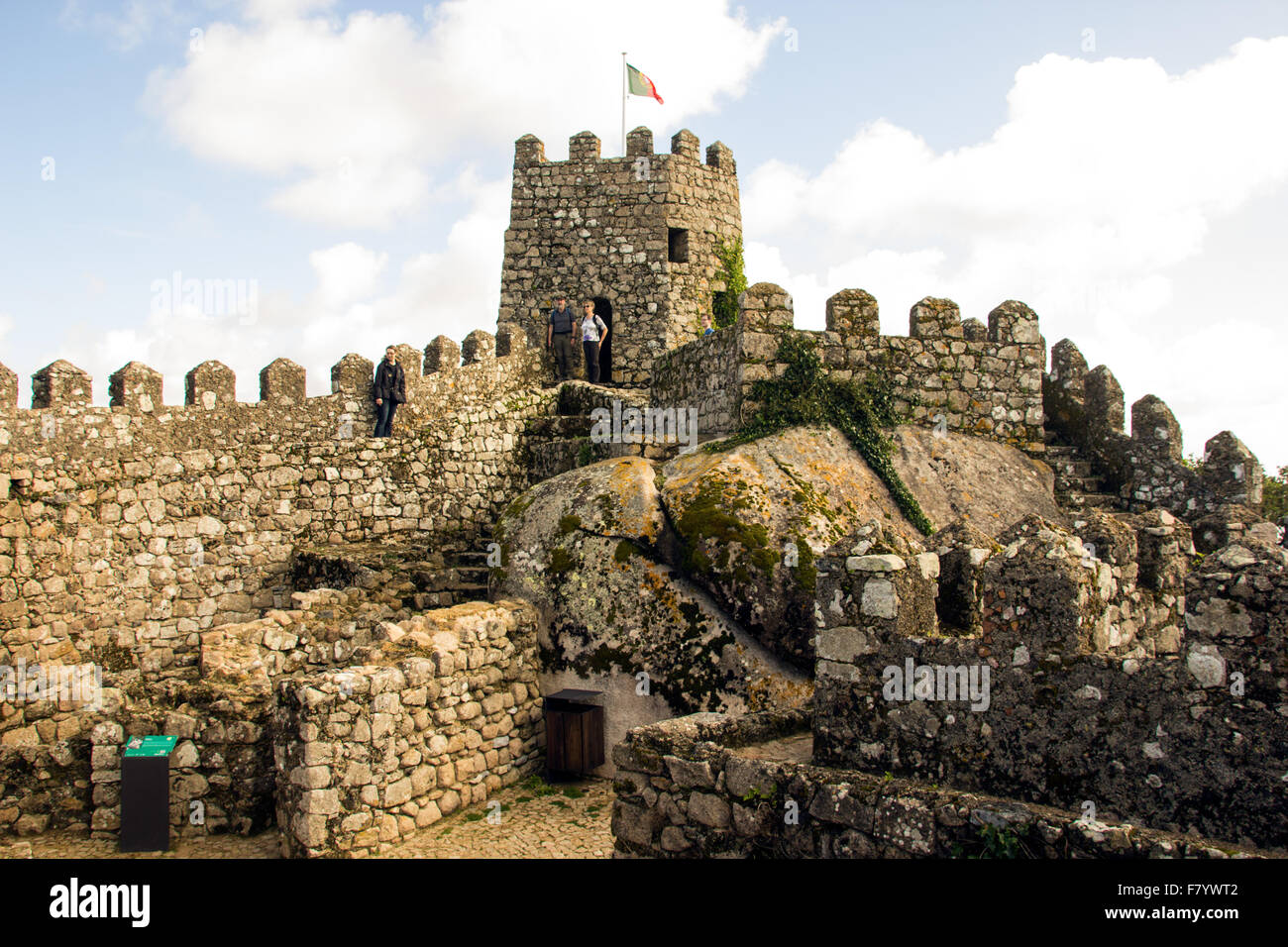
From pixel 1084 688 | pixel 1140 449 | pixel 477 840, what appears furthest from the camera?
pixel 1140 449

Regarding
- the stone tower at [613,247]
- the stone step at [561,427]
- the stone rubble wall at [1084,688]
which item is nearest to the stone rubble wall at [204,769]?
the stone rubble wall at [1084,688]

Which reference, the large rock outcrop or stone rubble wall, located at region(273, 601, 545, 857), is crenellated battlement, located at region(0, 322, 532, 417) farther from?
stone rubble wall, located at region(273, 601, 545, 857)

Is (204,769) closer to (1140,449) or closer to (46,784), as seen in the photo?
(46,784)

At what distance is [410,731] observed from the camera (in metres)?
7.85

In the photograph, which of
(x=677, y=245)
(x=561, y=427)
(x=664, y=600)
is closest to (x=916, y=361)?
(x=664, y=600)

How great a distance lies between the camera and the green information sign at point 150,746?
305 inches

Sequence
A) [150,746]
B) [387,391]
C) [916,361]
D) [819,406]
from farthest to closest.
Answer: [387,391], [916,361], [819,406], [150,746]

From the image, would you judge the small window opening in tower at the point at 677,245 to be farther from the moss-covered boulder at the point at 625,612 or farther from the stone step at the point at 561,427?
the moss-covered boulder at the point at 625,612

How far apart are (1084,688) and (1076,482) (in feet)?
27.9

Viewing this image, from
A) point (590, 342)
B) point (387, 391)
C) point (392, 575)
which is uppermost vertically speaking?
point (590, 342)

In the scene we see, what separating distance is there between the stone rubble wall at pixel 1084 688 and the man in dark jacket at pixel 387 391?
859cm
